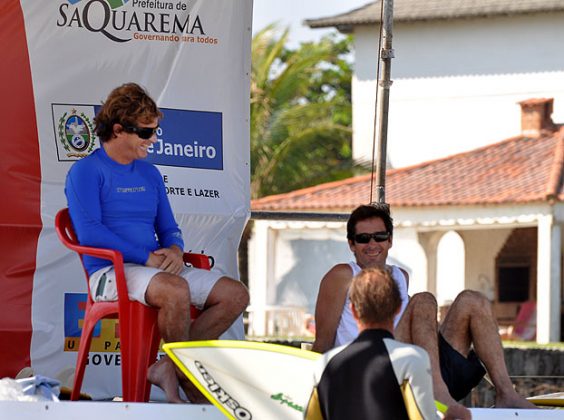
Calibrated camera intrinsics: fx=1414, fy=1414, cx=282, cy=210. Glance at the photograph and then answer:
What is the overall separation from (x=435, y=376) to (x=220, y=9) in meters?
2.97

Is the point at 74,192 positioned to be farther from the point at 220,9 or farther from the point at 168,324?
the point at 220,9

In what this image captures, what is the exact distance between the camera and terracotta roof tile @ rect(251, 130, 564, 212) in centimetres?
2392

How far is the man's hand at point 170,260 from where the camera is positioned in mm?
5426

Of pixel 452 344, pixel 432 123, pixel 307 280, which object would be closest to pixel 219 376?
pixel 452 344

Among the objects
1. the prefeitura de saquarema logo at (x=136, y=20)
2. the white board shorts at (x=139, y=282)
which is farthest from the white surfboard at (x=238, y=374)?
the prefeitura de saquarema logo at (x=136, y=20)

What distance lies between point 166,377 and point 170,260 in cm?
47

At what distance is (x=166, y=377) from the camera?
17.2 feet

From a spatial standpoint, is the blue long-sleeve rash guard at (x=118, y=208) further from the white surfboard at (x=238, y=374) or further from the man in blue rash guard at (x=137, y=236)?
the white surfboard at (x=238, y=374)

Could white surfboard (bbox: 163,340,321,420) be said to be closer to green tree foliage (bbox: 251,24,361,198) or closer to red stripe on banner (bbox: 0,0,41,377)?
red stripe on banner (bbox: 0,0,41,377)

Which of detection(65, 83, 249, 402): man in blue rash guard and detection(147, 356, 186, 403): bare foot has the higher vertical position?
detection(65, 83, 249, 402): man in blue rash guard

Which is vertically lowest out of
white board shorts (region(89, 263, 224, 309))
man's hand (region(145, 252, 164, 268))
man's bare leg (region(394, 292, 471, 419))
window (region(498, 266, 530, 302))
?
window (region(498, 266, 530, 302))

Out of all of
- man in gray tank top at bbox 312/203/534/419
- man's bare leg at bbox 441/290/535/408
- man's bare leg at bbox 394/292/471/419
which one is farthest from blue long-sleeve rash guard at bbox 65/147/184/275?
man's bare leg at bbox 441/290/535/408

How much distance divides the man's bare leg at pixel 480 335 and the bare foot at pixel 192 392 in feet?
3.23

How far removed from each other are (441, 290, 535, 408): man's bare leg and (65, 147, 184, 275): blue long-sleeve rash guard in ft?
3.72
